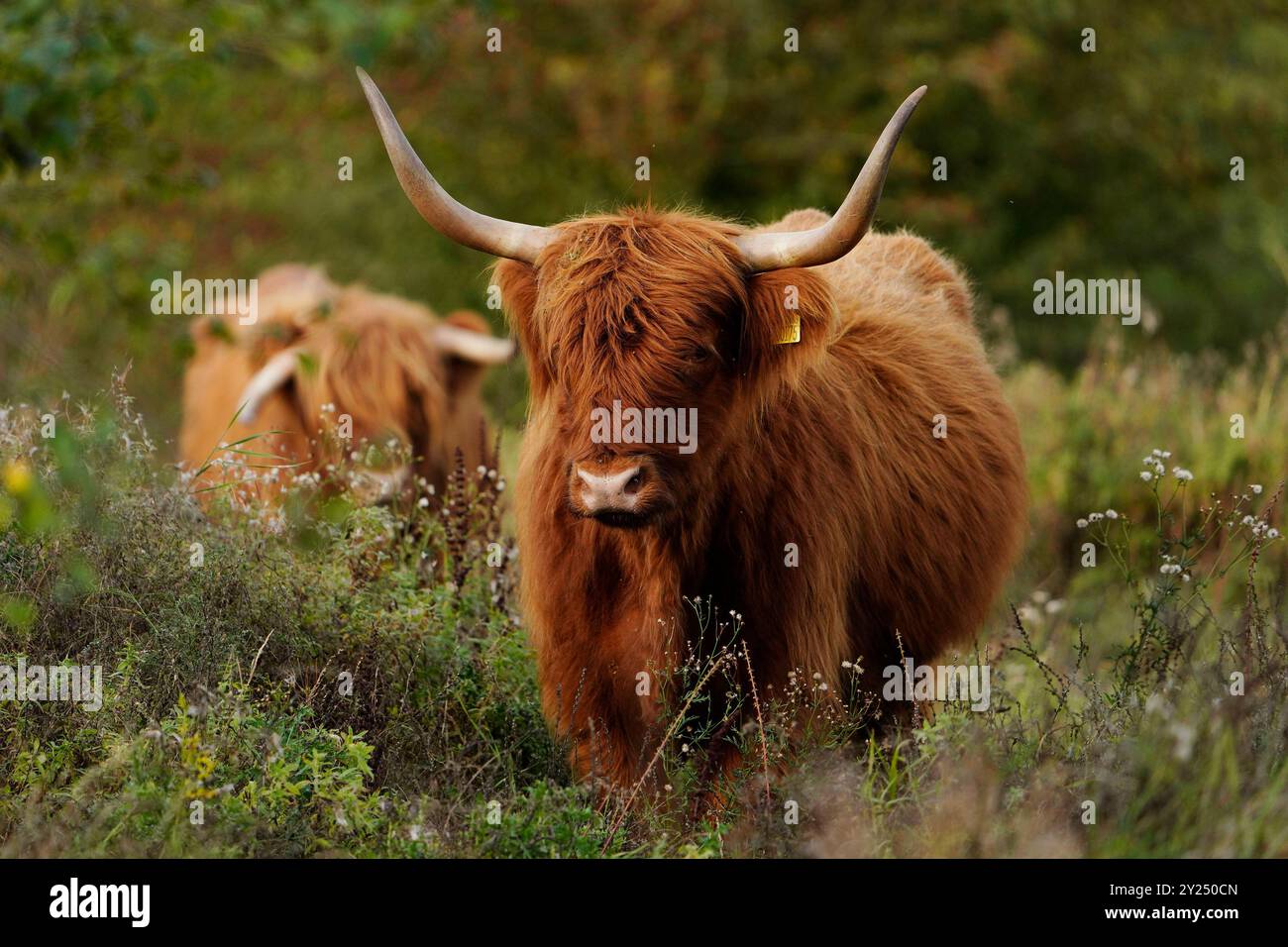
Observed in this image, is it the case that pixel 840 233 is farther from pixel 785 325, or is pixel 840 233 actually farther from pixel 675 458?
pixel 675 458

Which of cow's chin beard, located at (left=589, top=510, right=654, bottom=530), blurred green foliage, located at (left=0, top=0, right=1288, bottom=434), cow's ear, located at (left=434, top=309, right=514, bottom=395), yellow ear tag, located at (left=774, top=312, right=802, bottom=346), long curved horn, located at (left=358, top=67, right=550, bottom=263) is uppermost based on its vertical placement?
blurred green foliage, located at (left=0, top=0, right=1288, bottom=434)

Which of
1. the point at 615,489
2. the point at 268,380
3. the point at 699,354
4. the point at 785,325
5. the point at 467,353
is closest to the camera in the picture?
the point at 615,489

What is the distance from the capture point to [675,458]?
422 cm

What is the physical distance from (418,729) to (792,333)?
5.01 ft

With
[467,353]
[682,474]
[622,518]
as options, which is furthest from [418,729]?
[467,353]

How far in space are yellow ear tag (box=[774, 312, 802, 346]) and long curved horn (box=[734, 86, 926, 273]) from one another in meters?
0.16

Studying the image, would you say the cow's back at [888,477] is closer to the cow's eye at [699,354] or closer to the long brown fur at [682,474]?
the long brown fur at [682,474]

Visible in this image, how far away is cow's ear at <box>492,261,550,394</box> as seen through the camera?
4.68 m

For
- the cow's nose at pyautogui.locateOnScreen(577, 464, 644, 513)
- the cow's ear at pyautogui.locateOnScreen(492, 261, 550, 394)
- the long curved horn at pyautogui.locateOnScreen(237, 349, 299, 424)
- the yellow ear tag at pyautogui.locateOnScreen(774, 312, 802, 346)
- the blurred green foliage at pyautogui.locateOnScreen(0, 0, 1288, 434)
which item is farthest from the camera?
the blurred green foliage at pyautogui.locateOnScreen(0, 0, 1288, 434)

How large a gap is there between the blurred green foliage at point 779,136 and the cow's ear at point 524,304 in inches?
362

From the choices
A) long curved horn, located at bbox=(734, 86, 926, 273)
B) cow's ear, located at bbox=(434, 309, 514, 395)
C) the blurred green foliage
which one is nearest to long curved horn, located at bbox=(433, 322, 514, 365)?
cow's ear, located at bbox=(434, 309, 514, 395)

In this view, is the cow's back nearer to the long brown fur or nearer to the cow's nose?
the long brown fur

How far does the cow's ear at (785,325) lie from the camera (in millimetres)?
4500
